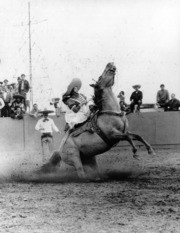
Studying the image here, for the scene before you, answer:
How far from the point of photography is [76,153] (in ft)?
31.2

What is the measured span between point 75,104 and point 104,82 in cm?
74

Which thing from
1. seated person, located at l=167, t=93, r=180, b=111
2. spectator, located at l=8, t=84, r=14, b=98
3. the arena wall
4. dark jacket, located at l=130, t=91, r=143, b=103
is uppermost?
spectator, located at l=8, t=84, r=14, b=98

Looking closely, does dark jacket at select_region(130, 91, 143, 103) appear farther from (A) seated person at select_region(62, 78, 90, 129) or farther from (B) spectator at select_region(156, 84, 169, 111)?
(A) seated person at select_region(62, 78, 90, 129)

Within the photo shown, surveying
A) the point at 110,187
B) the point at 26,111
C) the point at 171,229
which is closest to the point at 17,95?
the point at 26,111

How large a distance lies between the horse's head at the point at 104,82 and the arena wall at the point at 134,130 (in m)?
10.6

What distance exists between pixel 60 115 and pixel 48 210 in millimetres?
14332

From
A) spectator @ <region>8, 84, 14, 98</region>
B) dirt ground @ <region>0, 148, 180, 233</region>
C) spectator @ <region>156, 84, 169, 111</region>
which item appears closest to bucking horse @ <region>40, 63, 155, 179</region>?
dirt ground @ <region>0, 148, 180, 233</region>

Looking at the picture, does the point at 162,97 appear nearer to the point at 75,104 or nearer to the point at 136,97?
the point at 136,97

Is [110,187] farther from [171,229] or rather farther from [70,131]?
[171,229]

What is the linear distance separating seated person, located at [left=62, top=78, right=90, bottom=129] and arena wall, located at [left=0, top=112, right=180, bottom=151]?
34.0 ft

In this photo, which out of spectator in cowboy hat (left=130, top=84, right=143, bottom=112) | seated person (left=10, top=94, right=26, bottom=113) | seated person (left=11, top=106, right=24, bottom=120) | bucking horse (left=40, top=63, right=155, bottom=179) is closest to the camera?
bucking horse (left=40, top=63, right=155, bottom=179)

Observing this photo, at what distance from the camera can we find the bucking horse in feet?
30.4

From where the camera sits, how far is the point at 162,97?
20250mm

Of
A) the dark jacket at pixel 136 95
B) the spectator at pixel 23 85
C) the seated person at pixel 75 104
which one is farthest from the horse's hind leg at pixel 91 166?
the spectator at pixel 23 85
